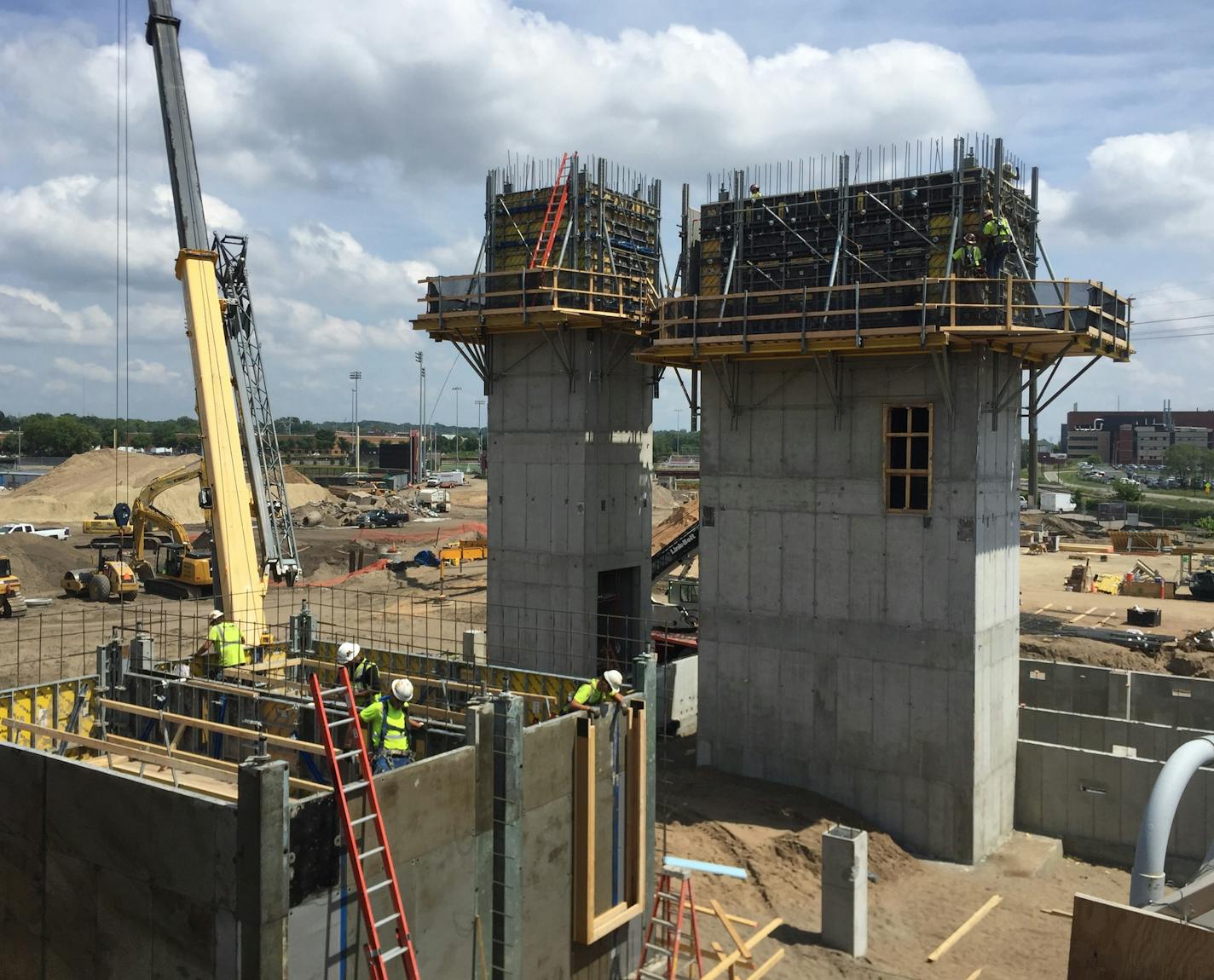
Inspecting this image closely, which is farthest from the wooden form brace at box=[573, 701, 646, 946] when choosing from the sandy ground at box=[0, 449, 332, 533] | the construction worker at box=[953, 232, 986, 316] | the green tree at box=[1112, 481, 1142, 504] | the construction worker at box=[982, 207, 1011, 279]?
the green tree at box=[1112, 481, 1142, 504]

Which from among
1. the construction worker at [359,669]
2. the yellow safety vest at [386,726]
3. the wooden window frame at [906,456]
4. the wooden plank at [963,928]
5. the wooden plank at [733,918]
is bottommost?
the wooden plank at [963,928]

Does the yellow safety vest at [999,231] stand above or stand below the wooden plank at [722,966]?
Result: above

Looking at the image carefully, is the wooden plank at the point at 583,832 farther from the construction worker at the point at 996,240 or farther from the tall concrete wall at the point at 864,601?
the construction worker at the point at 996,240

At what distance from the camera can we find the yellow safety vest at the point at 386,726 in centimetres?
1241

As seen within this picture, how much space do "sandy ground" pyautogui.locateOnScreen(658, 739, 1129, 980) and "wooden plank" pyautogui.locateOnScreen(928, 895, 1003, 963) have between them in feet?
0.31

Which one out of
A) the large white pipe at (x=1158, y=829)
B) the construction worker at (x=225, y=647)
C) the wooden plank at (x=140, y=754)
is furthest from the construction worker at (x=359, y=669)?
the large white pipe at (x=1158, y=829)

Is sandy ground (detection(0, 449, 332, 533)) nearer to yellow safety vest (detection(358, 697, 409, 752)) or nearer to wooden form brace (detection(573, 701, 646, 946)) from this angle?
yellow safety vest (detection(358, 697, 409, 752))

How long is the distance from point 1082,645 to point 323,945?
33.2 metres

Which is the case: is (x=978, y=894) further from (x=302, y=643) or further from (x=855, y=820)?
(x=302, y=643)

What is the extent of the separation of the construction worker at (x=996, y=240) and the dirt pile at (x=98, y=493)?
206 ft

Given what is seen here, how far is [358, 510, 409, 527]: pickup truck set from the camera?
79.1 meters

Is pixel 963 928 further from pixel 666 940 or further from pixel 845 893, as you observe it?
pixel 666 940

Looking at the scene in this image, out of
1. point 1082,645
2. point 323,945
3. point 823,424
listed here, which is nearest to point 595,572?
point 823,424

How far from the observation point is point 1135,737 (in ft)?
76.8
